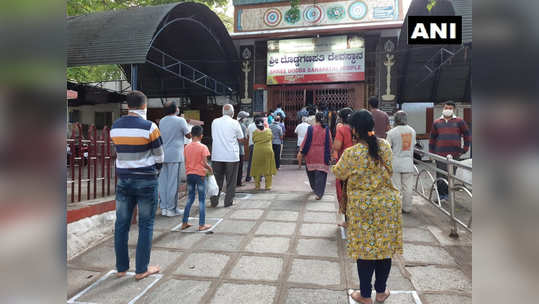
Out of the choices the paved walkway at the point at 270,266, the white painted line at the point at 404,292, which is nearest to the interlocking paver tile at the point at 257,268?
the paved walkway at the point at 270,266

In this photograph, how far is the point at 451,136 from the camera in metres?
5.21

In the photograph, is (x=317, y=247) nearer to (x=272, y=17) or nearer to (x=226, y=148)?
(x=226, y=148)

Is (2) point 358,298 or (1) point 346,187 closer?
(2) point 358,298

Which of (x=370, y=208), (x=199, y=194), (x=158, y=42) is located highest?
(x=158, y=42)

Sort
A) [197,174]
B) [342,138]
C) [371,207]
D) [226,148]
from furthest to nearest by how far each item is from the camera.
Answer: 1. [226,148]
2. [342,138]
3. [197,174]
4. [371,207]

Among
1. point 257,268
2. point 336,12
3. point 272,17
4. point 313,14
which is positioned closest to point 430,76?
point 336,12

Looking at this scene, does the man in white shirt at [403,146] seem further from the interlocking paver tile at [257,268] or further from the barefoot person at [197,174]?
the barefoot person at [197,174]

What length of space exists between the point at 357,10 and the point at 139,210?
41.3ft

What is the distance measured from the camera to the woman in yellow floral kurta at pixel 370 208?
2326mm

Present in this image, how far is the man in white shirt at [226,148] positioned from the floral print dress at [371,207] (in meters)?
3.20

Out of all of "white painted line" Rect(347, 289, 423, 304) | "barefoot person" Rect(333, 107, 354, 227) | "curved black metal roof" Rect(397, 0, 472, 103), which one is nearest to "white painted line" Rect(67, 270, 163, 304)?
"white painted line" Rect(347, 289, 423, 304)

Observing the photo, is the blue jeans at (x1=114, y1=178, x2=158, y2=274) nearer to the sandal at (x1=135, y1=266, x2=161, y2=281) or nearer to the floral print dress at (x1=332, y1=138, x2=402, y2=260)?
the sandal at (x1=135, y1=266, x2=161, y2=281)
